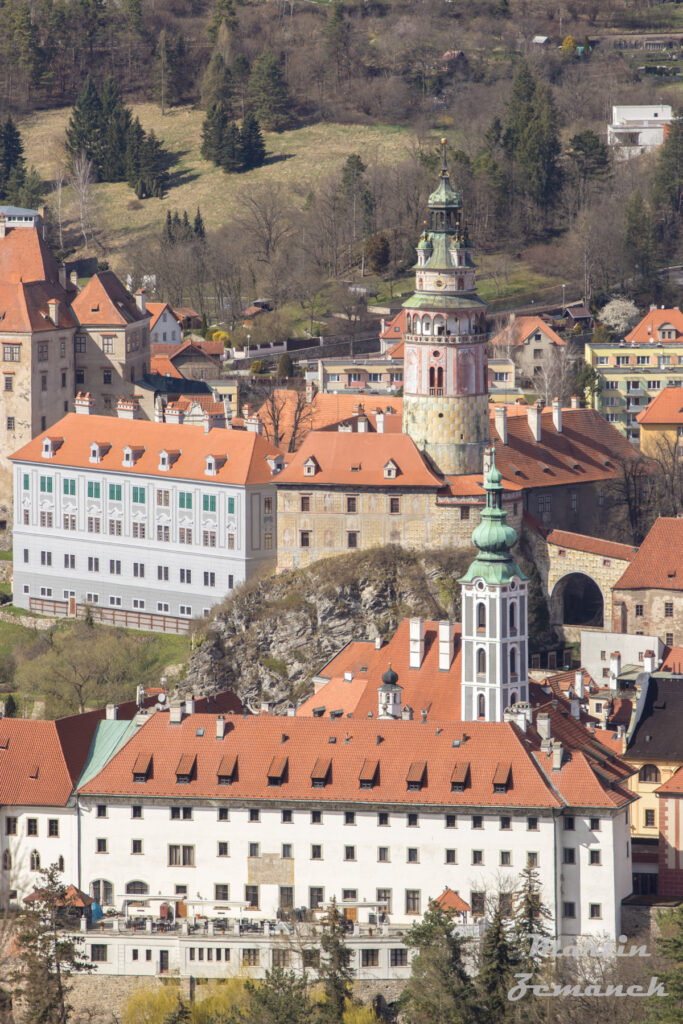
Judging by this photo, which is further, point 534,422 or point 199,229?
point 199,229

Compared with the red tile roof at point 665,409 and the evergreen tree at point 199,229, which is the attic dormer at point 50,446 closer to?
the red tile roof at point 665,409

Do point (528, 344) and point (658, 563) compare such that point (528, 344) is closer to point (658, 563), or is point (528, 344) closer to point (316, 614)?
point (658, 563)

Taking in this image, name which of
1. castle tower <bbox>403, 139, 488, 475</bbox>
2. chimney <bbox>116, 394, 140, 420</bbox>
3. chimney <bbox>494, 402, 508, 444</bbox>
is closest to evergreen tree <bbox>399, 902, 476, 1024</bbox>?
castle tower <bbox>403, 139, 488, 475</bbox>

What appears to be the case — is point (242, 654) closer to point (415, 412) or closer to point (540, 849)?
point (415, 412)

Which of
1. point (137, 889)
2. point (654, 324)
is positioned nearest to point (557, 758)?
point (137, 889)

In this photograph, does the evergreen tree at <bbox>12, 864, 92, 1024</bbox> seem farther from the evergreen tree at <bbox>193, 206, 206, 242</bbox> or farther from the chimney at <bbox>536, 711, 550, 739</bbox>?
the evergreen tree at <bbox>193, 206, 206, 242</bbox>
